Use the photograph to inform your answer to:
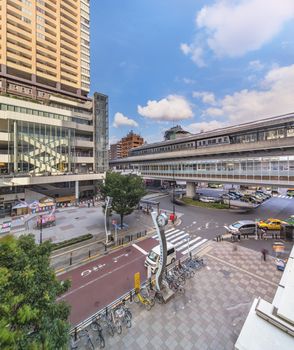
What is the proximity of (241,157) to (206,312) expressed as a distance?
2624 cm

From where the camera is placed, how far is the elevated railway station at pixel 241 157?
25.4m

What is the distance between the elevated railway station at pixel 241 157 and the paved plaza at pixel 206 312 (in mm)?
16282

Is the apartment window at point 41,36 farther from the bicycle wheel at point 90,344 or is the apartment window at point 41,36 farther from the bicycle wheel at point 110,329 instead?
the bicycle wheel at point 90,344

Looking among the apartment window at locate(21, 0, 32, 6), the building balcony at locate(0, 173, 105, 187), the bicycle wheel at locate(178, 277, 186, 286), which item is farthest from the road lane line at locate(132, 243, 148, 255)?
the apartment window at locate(21, 0, 32, 6)

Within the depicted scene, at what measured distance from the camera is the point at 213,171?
34.0 meters

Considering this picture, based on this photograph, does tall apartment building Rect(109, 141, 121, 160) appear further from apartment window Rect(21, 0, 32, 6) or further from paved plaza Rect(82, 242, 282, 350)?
paved plaza Rect(82, 242, 282, 350)

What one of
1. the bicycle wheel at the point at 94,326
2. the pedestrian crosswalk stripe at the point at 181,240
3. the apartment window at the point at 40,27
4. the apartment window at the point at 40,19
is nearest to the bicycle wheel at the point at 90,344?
the bicycle wheel at the point at 94,326

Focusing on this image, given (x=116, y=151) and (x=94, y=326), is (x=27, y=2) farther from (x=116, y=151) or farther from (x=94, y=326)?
(x=116, y=151)

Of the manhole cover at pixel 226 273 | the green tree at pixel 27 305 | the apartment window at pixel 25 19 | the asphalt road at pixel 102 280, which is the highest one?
the apartment window at pixel 25 19

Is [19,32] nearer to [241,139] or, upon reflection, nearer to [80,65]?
[80,65]

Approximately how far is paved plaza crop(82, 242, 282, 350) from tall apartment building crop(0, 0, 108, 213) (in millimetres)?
29716

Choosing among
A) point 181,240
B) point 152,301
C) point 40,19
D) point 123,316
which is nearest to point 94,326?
point 123,316

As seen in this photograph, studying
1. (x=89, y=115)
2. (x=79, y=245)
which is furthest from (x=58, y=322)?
(x=89, y=115)

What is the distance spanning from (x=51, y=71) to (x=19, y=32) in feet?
28.5
